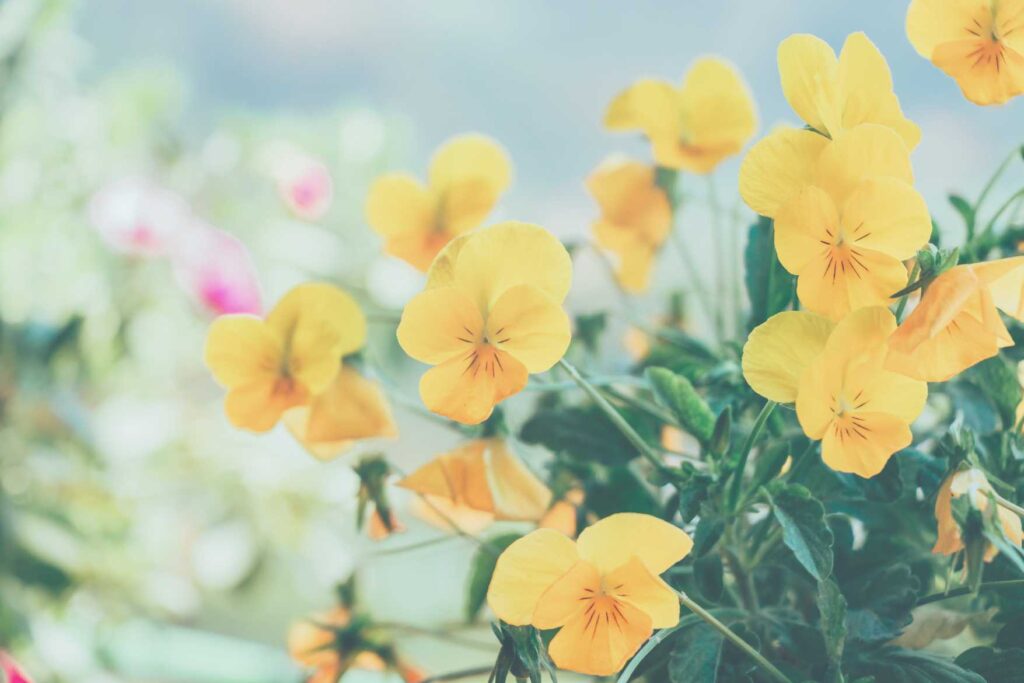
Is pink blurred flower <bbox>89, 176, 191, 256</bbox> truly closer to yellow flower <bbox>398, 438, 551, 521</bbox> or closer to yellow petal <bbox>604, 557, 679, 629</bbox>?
yellow flower <bbox>398, 438, 551, 521</bbox>

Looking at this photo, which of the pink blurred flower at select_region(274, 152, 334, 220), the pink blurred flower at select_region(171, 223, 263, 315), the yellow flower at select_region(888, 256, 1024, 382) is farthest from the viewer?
the pink blurred flower at select_region(274, 152, 334, 220)

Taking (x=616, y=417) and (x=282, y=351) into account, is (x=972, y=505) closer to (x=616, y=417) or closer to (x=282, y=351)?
(x=616, y=417)

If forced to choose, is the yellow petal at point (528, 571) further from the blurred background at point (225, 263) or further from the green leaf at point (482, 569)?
the blurred background at point (225, 263)

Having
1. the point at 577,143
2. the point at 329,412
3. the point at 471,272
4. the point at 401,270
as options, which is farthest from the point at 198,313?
the point at 471,272

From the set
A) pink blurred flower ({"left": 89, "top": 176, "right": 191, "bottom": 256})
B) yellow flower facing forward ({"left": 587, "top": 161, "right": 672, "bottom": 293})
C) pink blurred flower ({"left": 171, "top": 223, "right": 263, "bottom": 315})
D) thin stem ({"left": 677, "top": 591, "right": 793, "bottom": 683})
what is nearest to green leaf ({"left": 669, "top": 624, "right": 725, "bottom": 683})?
thin stem ({"left": 677, "top": 591, "right": 793, "bottom": 683})

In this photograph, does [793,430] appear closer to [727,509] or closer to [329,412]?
[727,509]
